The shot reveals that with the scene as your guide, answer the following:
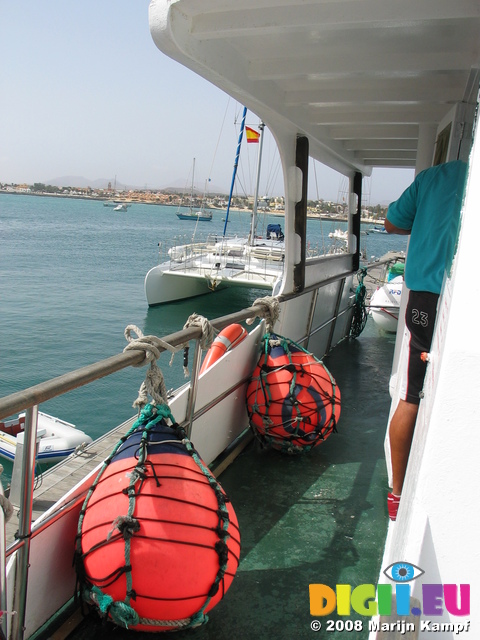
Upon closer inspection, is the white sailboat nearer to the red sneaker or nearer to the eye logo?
the red sneaker

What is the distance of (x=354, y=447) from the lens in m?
3.52

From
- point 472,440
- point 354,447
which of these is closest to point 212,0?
point 472,440

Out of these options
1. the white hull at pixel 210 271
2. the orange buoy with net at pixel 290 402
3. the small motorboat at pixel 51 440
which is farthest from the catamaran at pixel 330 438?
the white hull at pixel 210 271

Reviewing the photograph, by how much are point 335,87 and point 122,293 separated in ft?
62.8

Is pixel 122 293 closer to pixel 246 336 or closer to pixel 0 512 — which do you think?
pixel 246 336

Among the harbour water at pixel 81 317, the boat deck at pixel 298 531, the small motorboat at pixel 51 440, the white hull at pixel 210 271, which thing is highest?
the boat deck at pixel 298 531

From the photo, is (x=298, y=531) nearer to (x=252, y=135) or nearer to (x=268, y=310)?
(x=268, y=310)

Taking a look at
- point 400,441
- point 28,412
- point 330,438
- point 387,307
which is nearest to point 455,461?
point 28,412

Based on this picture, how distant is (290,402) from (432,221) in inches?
53.1

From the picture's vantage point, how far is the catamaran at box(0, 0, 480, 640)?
1114 mm

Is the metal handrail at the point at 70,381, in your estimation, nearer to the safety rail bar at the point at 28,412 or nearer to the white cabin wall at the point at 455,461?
the safety rail bar at the point at 28,412

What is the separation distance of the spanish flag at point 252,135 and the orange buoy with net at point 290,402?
21848 mm

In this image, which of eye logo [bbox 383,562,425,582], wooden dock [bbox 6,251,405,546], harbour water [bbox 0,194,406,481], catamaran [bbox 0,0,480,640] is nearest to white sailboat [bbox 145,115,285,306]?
harbour water [bbox 0,194,406,481]

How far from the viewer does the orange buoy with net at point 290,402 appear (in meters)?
3.08
